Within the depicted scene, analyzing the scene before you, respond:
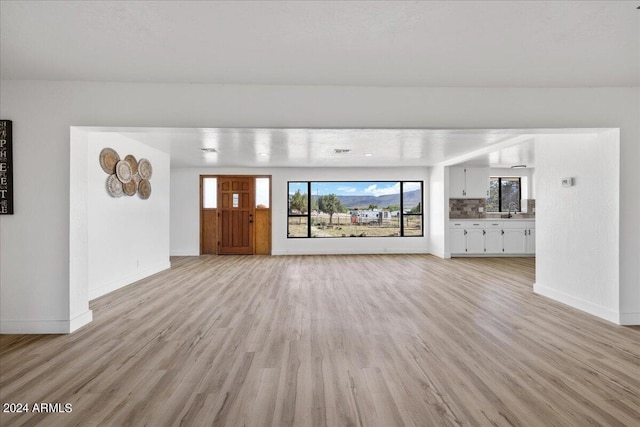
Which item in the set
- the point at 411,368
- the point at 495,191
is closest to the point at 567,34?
the point at 411,368

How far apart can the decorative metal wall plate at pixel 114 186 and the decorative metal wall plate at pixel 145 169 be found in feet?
2.14

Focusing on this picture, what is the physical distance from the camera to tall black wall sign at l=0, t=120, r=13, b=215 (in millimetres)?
3076

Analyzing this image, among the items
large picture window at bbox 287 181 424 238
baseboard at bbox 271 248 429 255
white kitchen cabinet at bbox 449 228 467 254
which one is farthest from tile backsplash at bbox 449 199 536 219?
baseboard at bbox 271 248 429 255

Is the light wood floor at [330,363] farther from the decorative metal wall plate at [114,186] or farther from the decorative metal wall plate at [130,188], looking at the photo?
the decorative metal wall plate at [130,188]

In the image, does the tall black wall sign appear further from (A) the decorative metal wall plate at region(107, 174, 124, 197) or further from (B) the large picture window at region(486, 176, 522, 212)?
(B) the large picture window at region(486, 176, 522, 212)

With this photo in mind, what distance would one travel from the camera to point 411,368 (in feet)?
7.88

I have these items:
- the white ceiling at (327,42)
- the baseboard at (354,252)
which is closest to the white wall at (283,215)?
the baseboard at (354,252)

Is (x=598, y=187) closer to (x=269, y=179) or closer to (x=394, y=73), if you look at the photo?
(x=394, y=73)

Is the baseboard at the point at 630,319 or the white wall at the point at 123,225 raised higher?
the white wall at the point at 123,225

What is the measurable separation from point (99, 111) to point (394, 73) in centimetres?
286

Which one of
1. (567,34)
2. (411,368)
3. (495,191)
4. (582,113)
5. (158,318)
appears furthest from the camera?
(495,191)

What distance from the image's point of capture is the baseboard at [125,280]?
14.5 feet

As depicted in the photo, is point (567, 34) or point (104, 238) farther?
point (104, 238)

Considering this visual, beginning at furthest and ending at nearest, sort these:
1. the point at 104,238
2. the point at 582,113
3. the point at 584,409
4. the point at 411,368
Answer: the point at 104,238 → the point at 582,113 → the point at 411,368 → the point at 584,409
